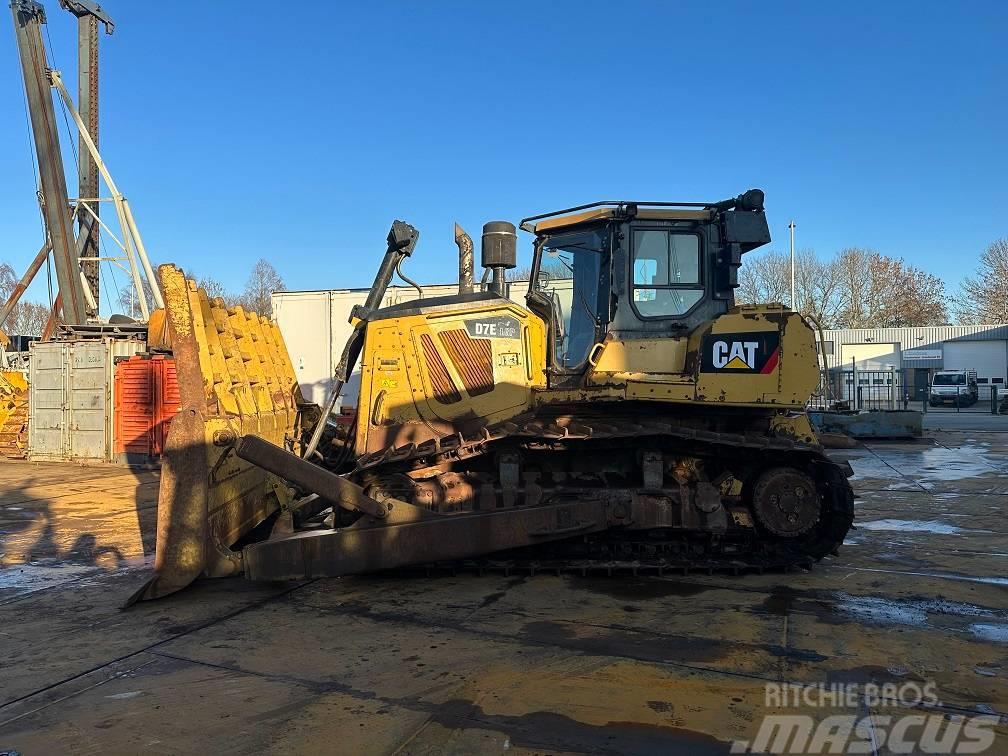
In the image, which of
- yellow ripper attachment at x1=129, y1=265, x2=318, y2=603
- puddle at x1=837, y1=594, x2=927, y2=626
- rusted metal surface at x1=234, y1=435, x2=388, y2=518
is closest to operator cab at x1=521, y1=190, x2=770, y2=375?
rusted metal surface at x1=234, y1=435, x2=388, y2=518

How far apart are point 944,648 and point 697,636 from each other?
1.45 meters

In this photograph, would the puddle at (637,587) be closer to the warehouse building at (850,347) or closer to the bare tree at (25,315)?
the warehouse building at (850,347)

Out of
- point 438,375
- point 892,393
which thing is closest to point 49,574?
point 438,375

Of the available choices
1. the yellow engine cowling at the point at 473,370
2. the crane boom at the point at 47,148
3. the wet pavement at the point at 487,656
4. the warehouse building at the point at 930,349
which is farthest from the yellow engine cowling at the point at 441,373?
the warehouse building at the point at 930,349

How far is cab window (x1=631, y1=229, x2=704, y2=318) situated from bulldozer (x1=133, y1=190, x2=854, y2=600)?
Result: 0.01 m

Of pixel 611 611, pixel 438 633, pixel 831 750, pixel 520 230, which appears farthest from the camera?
pixel 520 230

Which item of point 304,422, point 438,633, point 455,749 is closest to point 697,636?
point 438,633

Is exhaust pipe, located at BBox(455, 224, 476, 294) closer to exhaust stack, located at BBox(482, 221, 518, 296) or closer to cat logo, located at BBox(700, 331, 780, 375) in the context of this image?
exhaust stack, located at BBox(482, 221, 518, 296)

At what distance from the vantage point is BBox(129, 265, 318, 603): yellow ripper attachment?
5051 mm

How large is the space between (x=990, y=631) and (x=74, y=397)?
17.1m

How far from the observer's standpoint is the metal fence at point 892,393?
1124 inches

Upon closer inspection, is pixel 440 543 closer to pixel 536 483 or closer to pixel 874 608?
pixel 536 483

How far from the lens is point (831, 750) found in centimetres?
307

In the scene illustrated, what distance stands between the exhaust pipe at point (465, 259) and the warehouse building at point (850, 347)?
37.3 inches
